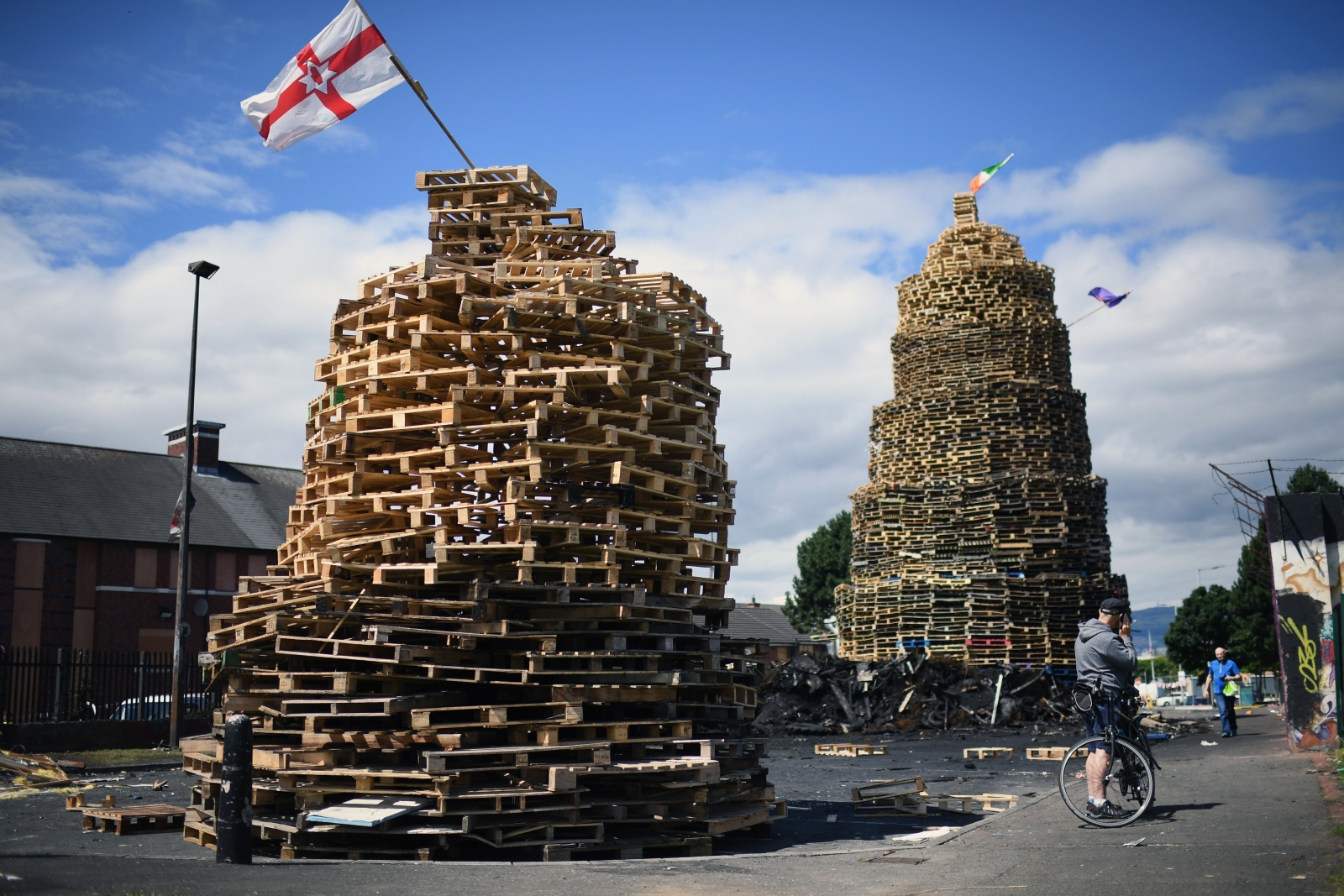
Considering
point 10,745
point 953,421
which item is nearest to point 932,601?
point 953,421

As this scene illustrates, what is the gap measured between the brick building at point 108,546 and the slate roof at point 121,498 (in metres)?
0.04

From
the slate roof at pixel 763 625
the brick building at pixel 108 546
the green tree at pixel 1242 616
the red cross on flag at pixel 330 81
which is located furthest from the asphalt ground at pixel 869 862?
the slate roof at pixel 763 625

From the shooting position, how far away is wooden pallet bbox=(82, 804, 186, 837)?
10875 millimetres

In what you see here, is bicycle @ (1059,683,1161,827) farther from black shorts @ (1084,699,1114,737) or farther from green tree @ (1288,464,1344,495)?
green tree @ (1288,464,1344,495)

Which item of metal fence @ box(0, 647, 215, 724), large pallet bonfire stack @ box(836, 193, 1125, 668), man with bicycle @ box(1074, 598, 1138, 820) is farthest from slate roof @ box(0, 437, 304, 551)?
man with bicycle @ box(1074, 598, 1138, 820)

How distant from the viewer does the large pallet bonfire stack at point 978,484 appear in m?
32.2

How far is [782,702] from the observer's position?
2975 cm

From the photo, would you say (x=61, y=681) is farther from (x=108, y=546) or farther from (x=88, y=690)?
(x=108, y=546)

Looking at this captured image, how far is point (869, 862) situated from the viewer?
864 centimetres

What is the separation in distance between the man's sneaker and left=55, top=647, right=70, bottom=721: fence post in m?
20.7

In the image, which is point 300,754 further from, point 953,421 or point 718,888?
point 953,421

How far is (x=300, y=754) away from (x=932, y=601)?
2583 cm

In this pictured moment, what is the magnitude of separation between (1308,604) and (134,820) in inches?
632

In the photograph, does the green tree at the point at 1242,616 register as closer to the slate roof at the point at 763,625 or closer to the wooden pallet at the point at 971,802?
the slate roof at the point at 763,625
